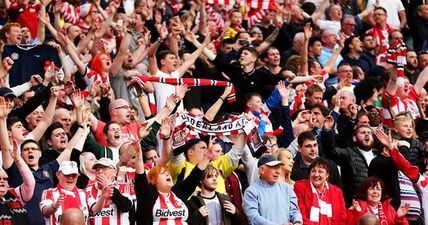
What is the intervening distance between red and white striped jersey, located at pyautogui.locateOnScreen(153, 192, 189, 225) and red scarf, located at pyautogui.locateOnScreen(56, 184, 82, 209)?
0.78 metres

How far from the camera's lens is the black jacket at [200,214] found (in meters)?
14.2

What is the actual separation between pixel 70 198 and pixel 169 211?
1021mm

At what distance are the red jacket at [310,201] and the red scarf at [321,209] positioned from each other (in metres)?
0.03

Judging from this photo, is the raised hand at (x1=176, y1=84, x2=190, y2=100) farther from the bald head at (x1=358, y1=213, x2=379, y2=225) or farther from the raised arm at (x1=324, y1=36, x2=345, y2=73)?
the raised arm at (x1=324, y1=36, x2=345, y2=73)

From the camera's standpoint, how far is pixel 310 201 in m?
15.0

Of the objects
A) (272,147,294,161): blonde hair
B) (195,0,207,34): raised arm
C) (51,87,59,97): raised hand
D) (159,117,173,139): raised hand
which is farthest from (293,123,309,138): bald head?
(195,0,207,34): raised arm

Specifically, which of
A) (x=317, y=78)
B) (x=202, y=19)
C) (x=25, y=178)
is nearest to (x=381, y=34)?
(x=202, y=19)

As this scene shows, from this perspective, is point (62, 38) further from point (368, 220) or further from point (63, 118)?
point (368, 220)

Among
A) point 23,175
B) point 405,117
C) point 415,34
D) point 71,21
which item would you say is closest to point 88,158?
point 23,175

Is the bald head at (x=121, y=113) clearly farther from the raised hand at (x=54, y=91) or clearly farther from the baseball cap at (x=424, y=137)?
the baseball cap at (x=424, y=137)

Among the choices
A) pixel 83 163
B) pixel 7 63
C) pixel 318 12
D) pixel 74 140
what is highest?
pixel 318 12

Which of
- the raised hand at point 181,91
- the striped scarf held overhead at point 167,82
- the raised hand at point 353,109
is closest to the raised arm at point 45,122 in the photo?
the raised hand at point 181,91

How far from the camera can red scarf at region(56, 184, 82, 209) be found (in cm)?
1346

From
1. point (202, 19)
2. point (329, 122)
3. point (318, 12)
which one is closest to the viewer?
point (329, 122)
